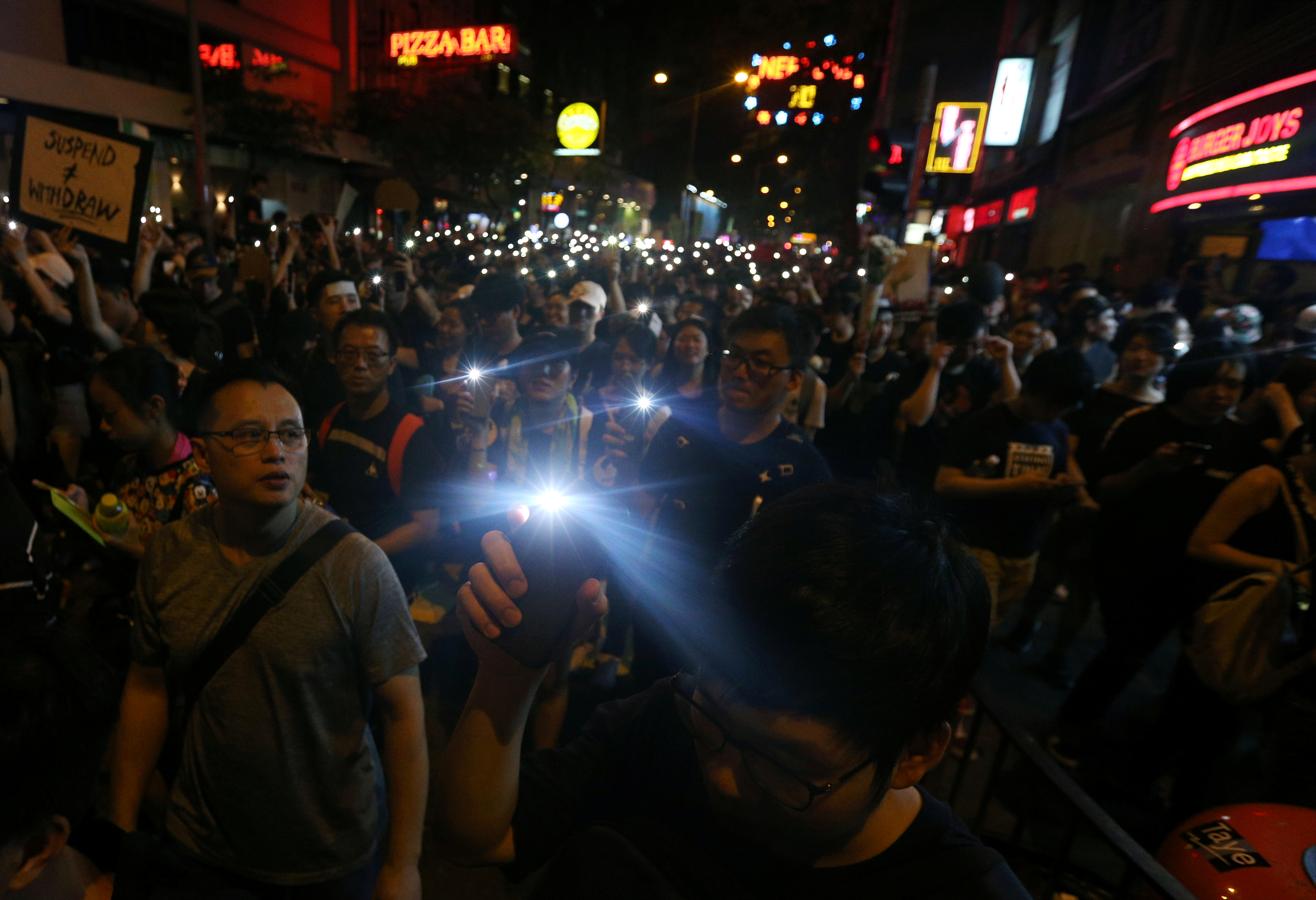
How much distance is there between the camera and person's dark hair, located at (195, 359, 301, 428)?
200 cm

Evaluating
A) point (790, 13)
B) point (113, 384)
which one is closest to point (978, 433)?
point (113, 384)

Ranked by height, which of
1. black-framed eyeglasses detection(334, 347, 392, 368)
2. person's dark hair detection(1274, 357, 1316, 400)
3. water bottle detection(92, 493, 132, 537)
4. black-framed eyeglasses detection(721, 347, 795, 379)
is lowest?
water bottle detection(92, 493, 132, 537)

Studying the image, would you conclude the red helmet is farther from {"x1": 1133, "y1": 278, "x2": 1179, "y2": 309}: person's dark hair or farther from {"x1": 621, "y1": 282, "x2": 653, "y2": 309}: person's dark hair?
{"x1": 621, "y1": 282, "x2": 653, "y2": 309}: person's dark hair

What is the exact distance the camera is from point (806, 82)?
29141 millimetres

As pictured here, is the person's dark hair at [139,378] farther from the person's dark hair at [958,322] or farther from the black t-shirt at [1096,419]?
the black t-shirt at [1096,419]

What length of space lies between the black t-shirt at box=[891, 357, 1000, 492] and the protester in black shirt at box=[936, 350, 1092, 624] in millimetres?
1169

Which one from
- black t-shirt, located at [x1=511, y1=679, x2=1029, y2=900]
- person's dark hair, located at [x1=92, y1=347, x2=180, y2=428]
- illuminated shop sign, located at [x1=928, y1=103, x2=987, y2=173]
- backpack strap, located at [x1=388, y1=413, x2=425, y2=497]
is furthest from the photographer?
illuminated shop sign, located at [x1=928, y1=103, x2=987, y2=173]

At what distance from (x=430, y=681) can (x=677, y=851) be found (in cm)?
345

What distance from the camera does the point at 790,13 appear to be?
95.0 feet

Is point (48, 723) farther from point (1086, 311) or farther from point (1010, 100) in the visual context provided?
point (1010, 100)

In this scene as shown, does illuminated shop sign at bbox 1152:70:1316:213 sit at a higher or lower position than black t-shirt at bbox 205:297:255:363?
higher

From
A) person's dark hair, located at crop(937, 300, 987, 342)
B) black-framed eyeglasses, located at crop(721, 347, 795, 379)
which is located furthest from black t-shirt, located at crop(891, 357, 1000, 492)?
black-framed eyeglasses, located at crop(721, 347, 795, 379)

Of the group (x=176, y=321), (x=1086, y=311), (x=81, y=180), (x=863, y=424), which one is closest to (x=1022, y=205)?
(x=1086, y=311)

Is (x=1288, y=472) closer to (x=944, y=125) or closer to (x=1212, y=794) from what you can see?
(x=1212, y=794)
